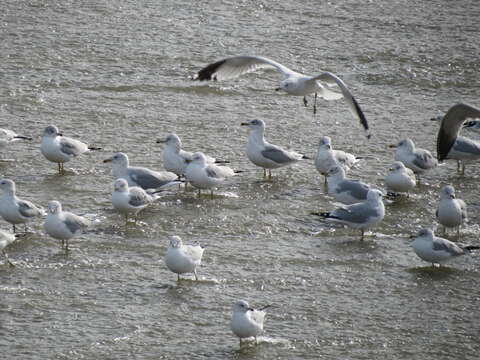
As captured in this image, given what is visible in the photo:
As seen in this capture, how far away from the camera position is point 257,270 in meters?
9.85

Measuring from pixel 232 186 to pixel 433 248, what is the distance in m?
3.10

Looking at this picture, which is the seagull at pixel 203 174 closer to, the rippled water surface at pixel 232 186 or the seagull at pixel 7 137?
the rippled water surface at pixel 232 186

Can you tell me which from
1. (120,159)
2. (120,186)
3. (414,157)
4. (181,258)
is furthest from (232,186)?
(181,258)

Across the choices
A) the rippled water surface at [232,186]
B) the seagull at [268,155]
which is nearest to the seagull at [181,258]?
the rippled water surface at [232,186]

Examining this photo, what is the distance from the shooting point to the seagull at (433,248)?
9977 mm

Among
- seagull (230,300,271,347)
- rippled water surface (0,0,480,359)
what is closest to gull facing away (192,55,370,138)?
rippled water surface (0,0,480,359)

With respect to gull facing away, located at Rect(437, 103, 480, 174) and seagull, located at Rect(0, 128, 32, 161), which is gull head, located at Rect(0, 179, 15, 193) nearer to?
seagull, located at Rect(0, 128, 32, 161)

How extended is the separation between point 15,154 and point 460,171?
570 cm

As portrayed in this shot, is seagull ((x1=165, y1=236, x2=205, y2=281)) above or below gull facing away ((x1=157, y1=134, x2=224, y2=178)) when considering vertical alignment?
below

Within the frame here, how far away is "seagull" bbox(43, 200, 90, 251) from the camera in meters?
9.95

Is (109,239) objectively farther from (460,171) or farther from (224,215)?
(460,171)

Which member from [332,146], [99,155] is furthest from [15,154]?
[332,146]

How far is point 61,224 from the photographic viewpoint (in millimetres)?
9961

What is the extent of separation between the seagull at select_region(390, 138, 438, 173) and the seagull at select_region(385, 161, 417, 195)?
0.56 meters
